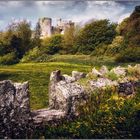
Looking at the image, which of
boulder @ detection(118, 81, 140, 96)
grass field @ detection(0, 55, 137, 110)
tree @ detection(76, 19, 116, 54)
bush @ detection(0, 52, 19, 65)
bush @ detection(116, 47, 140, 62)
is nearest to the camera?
boulder @ detection(118, 81, 140, 96)

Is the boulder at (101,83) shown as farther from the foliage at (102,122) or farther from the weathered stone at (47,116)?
the weathered stone at (47,116)

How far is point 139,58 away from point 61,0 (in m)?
7.12

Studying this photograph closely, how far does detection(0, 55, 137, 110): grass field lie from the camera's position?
12141 mm

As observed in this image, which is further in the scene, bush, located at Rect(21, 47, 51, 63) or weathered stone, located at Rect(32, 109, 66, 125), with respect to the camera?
bush, located at Rect(21, 47, 51, 63)

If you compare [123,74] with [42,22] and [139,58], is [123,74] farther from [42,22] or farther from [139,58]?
[42,22]

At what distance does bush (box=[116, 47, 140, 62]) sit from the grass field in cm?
36

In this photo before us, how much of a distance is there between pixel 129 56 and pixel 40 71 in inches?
142

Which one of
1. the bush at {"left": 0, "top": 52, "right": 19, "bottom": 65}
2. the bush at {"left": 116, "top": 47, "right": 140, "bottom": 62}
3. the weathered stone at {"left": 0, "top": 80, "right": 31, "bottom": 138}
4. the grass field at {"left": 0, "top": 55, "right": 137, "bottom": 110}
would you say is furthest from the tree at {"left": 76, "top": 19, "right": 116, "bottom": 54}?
the weathered stone at {"left": 0, "top": 80, "right": 31, "bottom": 138}

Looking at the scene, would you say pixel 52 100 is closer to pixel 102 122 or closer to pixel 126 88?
pixel 102 122

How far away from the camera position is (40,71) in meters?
Answer: 13.3

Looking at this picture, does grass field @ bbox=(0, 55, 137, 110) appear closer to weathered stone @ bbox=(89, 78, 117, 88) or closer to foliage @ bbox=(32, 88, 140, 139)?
weathered stone @ bbox=(89, 78, 117, 88)

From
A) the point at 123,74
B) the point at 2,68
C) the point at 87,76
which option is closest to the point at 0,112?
the point at 87,76

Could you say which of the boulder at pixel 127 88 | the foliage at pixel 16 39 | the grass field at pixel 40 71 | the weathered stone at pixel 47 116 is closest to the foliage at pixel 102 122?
the weathered stone at pixel 47 116

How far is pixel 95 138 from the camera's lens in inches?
A: 356
